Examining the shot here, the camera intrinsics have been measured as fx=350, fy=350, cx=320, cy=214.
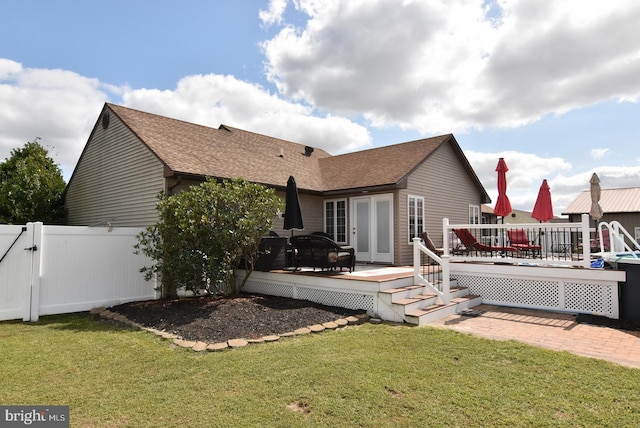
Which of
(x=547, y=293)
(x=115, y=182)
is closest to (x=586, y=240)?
(x=547, y=293)

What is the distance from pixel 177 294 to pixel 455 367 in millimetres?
7220

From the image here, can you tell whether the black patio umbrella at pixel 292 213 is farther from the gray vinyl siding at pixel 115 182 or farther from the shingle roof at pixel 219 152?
the gray vinyl siding at pixel 115 182

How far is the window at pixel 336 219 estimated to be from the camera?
1272 centimetres

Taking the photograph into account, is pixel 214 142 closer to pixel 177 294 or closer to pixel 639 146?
pixel 177 294

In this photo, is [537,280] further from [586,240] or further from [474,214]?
[474,214]

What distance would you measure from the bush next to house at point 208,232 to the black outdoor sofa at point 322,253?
106 centimetres

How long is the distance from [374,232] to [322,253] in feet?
13.2

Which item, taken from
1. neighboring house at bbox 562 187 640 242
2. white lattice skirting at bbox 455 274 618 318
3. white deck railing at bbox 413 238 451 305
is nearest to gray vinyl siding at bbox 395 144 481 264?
white lattice skirting at bbox 455 274 618 318

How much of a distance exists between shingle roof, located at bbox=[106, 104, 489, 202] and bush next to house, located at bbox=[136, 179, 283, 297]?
1.63m

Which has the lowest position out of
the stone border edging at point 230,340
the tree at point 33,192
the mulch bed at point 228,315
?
→ the stone border edging at point 230,340

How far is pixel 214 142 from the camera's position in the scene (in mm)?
12539

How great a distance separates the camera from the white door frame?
11.6 m

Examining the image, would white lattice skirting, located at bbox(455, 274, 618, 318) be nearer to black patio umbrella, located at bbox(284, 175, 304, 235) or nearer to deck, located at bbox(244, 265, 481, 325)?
deck, located at bbox(244, 265, 481, 325)

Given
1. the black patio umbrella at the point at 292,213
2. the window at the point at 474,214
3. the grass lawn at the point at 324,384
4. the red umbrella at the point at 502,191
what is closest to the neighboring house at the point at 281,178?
the window at the point at 474,214
